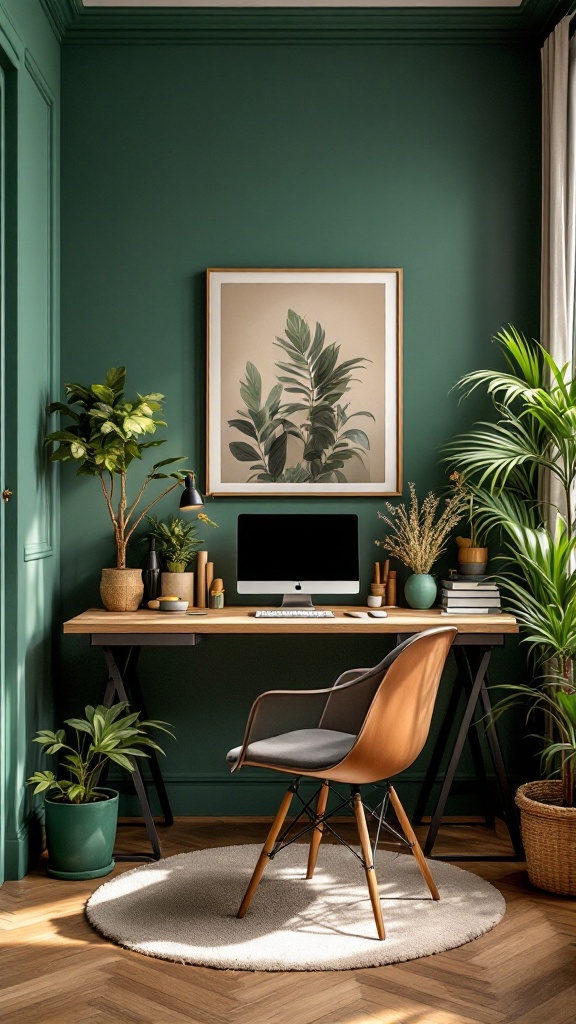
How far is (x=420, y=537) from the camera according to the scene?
3.92 metres

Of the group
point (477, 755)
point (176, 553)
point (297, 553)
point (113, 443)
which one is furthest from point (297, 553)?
point (477, 755)

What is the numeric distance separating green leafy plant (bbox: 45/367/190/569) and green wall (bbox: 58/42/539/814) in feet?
0.63

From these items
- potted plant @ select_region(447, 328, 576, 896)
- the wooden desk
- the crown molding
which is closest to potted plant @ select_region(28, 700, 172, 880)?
the wooden desk

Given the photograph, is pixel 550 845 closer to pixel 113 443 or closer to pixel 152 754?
pixel 152 754

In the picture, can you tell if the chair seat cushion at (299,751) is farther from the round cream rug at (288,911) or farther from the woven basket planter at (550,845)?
the woven basket planter at (550,845)

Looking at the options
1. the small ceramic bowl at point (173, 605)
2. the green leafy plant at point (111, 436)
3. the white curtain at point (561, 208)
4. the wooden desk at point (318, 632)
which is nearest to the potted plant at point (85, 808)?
the wooden desk at point (318, 632)

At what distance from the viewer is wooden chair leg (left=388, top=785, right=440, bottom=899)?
2863 millimetres

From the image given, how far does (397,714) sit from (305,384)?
1.67m

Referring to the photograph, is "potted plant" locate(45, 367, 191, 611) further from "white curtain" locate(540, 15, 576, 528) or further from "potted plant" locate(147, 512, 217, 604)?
"white curtain" locate(540, 15, 576, 528)

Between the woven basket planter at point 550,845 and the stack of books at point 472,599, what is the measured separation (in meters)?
0.74

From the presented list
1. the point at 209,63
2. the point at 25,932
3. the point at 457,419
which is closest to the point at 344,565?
the point at 457,419

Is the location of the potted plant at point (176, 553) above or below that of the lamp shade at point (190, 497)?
below

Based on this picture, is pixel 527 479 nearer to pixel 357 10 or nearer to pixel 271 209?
pixel 271 209

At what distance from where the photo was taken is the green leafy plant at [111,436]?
3.65 meters
